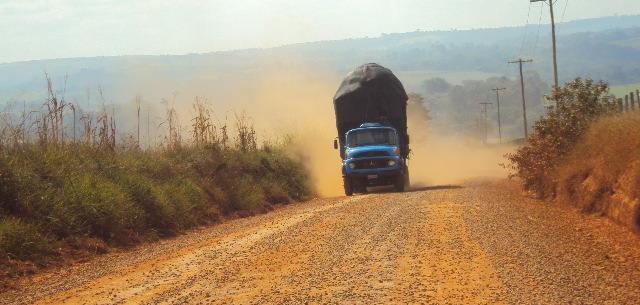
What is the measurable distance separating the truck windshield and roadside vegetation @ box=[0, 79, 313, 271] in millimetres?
4111

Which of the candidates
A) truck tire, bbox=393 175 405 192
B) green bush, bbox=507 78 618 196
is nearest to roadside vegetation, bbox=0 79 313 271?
truck tire, bbox=393 175 405 192

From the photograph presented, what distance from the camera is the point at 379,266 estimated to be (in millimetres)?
9000

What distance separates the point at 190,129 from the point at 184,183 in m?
5.16

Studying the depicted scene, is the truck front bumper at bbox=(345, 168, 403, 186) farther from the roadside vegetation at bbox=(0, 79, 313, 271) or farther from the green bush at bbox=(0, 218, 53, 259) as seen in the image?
the green bush at bbox=(0, 218, 53, 259)

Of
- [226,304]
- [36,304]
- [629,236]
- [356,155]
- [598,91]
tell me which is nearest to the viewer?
[226,304]

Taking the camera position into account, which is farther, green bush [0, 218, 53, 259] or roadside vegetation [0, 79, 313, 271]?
roadside vegetation [0, 79, 313, 271]

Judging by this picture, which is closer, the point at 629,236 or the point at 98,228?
the point at 629,236

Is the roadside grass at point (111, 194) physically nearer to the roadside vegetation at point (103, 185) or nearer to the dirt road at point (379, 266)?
the roadside vegetation at point (103, 185)

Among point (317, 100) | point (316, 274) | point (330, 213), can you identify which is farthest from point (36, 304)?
point (317, 100)

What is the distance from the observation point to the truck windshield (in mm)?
26016

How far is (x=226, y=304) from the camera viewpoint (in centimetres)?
737

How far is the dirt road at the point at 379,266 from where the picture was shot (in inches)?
299

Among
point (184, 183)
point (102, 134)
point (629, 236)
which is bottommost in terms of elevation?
point (629, 236)

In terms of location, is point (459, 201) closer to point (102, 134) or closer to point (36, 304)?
point (102, 134)
